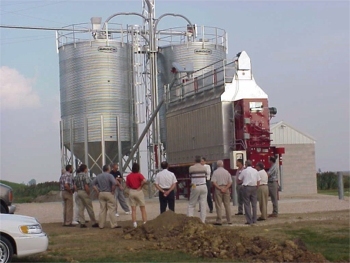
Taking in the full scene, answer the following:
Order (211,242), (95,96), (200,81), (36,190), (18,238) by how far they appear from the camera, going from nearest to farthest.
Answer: (18,238) < (211,242) < (200,81) < (95,96) < (36,190)

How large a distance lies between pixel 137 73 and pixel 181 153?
680cm

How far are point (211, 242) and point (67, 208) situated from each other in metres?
7.51

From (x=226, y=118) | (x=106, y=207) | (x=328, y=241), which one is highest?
(x=226, y=118)

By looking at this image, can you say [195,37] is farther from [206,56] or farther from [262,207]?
[262,207]

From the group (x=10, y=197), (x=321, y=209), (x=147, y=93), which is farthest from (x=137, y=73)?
(x=10, y=197)

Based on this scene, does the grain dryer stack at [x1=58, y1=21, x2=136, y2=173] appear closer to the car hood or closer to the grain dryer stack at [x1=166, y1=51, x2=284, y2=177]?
the grain dryer stack at [x1=166, y1=51, x2=284, y2=177]

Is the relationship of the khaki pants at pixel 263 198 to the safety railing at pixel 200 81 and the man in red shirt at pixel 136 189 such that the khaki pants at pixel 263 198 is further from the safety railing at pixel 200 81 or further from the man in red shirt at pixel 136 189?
the safety railing at pixel 200 81

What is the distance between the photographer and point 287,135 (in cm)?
3900

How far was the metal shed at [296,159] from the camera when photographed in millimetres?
38031

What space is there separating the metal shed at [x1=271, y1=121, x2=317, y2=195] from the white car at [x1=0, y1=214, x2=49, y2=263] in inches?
1063

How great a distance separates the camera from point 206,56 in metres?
38.2

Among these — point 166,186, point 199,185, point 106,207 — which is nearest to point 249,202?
point 199,185

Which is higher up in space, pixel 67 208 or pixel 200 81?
pixel 200 81

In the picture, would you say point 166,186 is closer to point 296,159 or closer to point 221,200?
point 221,200
